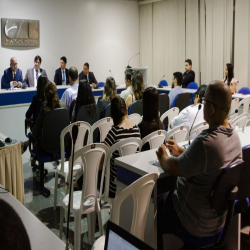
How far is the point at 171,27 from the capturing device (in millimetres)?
11031

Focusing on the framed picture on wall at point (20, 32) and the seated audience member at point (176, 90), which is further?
the framed picture on wall at point (20, 32)

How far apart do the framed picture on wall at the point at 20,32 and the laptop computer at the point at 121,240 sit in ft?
29.5

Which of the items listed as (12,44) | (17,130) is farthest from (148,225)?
(12,44)

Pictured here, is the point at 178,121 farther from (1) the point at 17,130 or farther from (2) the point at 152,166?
(1) the point at 17,130

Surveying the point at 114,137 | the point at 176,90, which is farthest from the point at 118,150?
the point at 176,90

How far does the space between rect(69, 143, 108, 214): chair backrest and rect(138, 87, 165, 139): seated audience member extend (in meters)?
0.75

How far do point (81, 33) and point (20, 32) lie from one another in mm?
2039

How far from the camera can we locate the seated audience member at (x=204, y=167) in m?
2.01

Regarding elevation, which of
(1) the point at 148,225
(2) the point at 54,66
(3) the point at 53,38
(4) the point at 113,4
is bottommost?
(1) the point at 148,225

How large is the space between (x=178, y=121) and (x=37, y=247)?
270cm

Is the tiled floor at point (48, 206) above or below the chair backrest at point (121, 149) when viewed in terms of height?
below

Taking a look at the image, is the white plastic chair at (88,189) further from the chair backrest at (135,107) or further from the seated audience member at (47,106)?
the chair backrest at (135,107)

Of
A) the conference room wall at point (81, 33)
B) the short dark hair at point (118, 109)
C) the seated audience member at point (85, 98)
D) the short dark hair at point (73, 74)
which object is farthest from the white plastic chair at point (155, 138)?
the conference room wall at point (81, 33)

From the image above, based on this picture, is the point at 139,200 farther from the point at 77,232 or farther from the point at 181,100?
the point at 181,100
